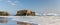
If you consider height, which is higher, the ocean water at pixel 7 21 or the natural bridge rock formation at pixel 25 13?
the natural bridge rock formation at pixel 25 13

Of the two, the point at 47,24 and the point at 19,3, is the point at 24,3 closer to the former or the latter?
the point at 19,3

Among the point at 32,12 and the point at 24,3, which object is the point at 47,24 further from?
the point at 24,3

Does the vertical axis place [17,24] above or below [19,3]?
below

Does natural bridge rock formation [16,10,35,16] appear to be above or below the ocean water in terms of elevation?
above

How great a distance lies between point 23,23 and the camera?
3.90 ft

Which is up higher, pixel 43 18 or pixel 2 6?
pixel 2 6

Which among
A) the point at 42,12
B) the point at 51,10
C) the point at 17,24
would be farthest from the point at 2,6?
the point at 51,10

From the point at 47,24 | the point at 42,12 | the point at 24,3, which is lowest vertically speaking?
the point at 47,24

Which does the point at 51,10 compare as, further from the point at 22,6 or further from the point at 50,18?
the point at 22,6

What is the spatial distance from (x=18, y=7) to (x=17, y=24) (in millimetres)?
209

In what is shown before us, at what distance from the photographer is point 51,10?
3.88ft

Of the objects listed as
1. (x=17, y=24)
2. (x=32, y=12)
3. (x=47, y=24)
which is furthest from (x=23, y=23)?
(x=47, y=24)

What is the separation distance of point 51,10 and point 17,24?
449mm

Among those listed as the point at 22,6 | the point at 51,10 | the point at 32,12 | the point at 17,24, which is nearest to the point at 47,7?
the point at 51,10
